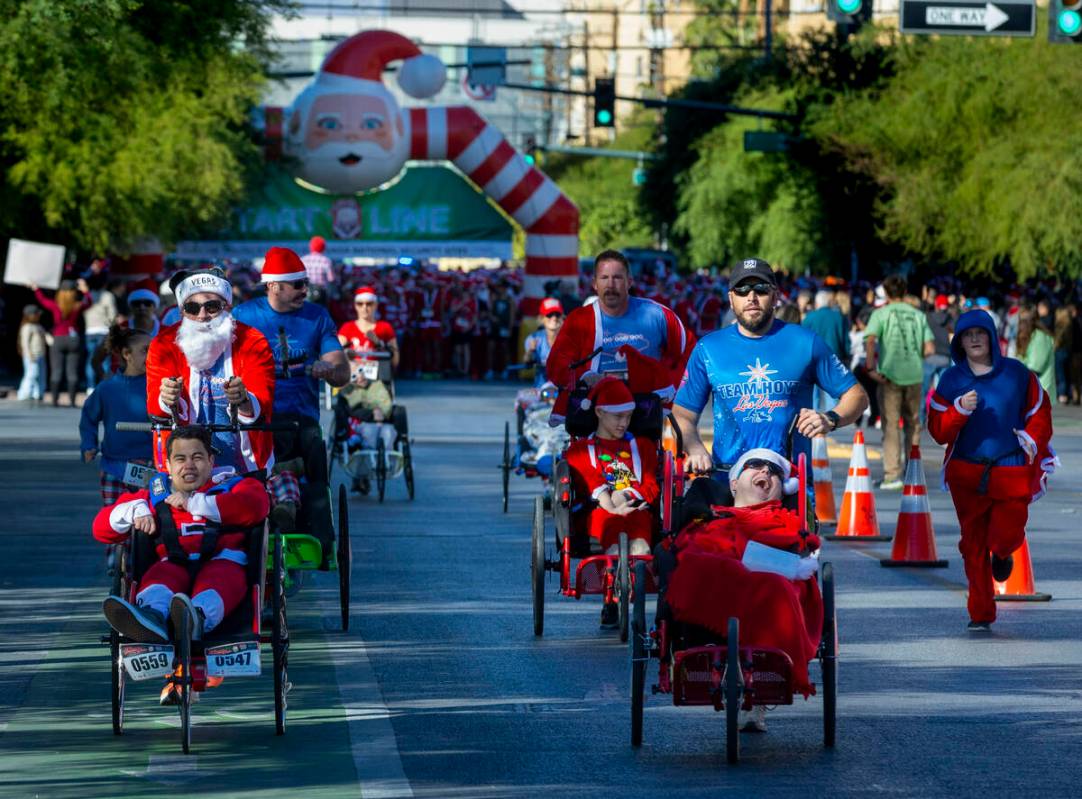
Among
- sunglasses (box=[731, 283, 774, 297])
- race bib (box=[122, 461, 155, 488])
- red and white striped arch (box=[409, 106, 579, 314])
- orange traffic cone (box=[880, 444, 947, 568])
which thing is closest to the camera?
sunglasses (box=[731, 283, 774, 297])

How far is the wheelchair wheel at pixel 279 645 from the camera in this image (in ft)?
28.0

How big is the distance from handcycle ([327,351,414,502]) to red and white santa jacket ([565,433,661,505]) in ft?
25.4

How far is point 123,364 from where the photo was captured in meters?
13.6

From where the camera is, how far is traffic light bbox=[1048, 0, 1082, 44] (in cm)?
2619

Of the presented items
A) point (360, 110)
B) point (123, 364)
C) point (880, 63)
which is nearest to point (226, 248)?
point (360, 110)

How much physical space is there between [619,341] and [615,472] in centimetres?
102

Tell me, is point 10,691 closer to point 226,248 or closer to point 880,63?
point 226,248

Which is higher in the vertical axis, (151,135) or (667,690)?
(151,135)

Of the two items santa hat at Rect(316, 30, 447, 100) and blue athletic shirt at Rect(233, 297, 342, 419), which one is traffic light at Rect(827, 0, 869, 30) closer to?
santa hat at Rect(316, 30, 447, 100)

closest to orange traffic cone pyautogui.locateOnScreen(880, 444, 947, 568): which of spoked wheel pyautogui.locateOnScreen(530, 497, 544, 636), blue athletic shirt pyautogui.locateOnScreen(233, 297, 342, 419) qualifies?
spoked wheel pyautogui.locateOnScreen(530, 497, 544, 636)

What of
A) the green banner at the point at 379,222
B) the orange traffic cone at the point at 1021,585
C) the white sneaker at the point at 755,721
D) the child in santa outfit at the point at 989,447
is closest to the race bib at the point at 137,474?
the white sneaker at the point at 755,721

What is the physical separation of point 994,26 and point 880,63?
968 inches

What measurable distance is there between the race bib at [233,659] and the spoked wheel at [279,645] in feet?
0.56

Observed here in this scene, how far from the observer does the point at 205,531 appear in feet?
28.6
